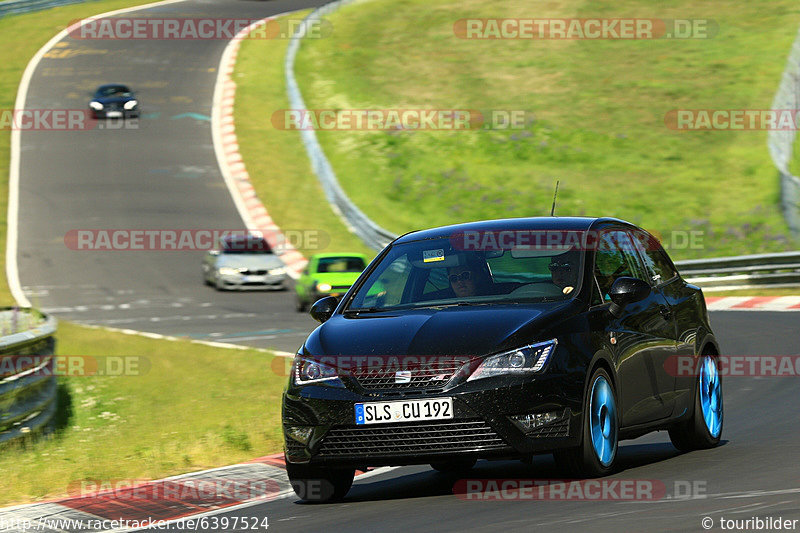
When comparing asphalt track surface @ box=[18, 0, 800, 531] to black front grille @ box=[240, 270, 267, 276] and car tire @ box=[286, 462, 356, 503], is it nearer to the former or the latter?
car tire @ box=[286, 462, 356, 503]

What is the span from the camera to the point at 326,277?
2638 centimetres

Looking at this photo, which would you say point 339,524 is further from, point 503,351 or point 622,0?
point 622,0

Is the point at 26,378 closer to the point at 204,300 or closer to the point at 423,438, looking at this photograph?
the point at 423,438

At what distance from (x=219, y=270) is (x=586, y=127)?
15.8 meters

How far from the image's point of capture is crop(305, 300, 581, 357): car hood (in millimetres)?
7465

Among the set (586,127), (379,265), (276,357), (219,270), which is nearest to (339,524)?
(379,265)

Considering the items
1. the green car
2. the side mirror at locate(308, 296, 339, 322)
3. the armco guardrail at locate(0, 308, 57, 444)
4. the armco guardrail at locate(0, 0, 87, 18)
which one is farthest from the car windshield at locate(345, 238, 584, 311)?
the armco guardrail at locate(0, 0, 87, 18)

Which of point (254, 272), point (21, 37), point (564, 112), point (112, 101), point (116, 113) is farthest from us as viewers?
point (21, 37)

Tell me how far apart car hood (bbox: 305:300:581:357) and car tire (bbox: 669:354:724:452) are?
172 centimetres

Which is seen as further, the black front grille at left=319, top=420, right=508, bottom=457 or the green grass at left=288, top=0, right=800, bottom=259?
the green grass at left=288, top=0, right=800, bottom=259

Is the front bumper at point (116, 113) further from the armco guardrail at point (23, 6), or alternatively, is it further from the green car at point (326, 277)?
the green car at point (326, 277)

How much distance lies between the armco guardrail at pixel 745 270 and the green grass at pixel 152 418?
34.9 ft

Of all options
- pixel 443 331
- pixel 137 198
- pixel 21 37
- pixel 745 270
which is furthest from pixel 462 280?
pixel 21 37

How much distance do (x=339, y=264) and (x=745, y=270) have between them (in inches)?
311
